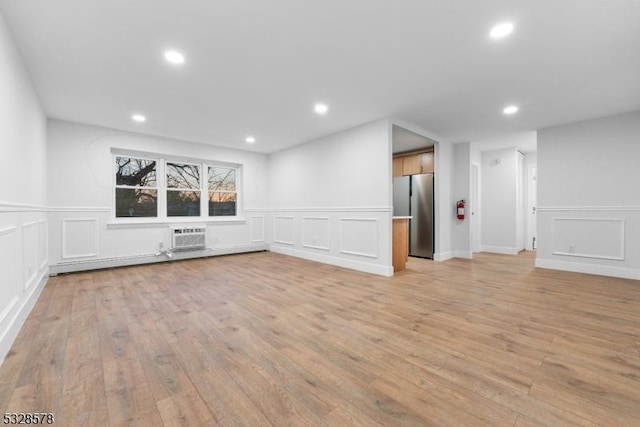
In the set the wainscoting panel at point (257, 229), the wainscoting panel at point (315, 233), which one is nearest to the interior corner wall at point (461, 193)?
the wainscoting panel at point (315, 233)

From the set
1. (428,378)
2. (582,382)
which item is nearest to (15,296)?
(428,378)

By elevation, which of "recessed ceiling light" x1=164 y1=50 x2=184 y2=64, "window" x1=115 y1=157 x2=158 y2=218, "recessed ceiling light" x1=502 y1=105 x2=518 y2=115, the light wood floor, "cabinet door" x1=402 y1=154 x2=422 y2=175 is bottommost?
the light wood floor

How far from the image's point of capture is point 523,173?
6.76 meters

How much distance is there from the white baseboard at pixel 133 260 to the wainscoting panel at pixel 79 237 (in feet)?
0.46

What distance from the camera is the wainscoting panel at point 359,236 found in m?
4.35

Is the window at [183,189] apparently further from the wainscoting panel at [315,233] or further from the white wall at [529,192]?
the white wall at [529,192]

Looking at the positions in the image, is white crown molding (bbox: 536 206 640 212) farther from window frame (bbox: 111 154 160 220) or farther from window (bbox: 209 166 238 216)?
window frame (bbox: 111 154 160 220)

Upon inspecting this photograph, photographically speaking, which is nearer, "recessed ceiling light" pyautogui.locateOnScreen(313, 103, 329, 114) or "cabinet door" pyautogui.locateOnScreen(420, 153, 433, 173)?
"recessed ceiling light" pyautogui.locateOnScreen(313, 103, 329, 114)

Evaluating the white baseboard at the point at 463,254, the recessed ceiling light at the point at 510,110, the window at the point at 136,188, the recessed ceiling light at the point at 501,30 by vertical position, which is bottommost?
the white baseboard at the point at 463,254

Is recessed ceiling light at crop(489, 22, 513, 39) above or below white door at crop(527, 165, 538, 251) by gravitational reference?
above

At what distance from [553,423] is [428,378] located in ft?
1.82

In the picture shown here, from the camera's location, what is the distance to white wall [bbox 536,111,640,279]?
155 inches

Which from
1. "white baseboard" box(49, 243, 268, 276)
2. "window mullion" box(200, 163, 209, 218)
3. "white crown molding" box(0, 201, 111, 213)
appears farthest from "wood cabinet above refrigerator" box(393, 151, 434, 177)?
"white crown molding" box(0, 201, 111, 213)

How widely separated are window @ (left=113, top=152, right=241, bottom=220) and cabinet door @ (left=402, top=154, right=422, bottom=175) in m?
3.90
